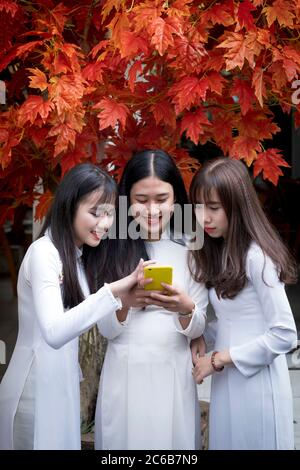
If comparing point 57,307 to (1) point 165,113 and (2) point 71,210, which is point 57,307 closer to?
(2) point 71,210

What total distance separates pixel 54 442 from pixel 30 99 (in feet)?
4.19

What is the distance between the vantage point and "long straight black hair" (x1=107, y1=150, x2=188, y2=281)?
2773 millimetres

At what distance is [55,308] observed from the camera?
7.93 feet

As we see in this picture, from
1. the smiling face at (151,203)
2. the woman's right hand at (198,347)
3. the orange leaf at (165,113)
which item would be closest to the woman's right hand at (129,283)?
the smiling face at (151,203)

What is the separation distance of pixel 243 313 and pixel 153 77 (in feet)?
3.41

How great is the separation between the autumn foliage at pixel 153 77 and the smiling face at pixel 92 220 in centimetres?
44

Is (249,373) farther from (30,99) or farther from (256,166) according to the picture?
(30,99)

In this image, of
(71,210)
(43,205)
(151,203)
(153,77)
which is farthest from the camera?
(43,205)

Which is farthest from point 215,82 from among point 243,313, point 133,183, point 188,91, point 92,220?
point 243,313

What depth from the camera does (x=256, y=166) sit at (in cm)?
324
